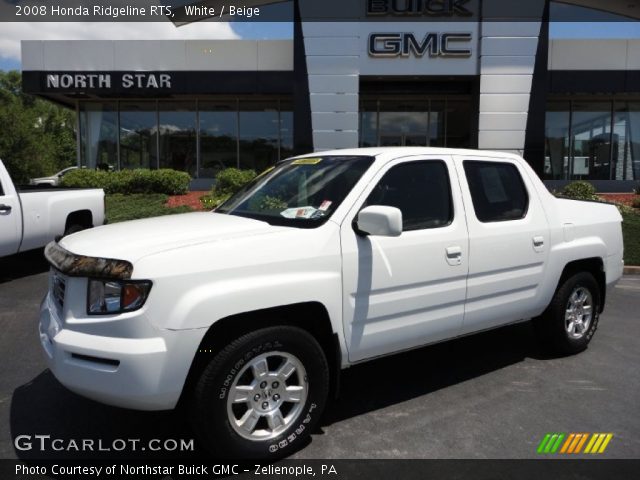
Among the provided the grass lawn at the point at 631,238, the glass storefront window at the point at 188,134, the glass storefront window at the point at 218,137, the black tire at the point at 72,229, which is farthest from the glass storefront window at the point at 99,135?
the grass lawn at the point at 631,238

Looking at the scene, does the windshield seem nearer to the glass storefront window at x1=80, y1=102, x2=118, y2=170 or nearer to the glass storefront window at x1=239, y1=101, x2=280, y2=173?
the glass storefront window at x1=239, y1=101, x2=280, y2=173

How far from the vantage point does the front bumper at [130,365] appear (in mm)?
2742

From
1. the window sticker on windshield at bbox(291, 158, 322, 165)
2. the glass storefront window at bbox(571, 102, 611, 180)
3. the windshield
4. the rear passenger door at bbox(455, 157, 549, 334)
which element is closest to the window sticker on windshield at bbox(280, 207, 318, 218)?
the windshield

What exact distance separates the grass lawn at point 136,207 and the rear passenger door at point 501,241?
10202mm

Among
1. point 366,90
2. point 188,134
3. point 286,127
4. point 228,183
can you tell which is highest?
point 366,90

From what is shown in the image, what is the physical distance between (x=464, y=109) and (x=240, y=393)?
66.4 ft

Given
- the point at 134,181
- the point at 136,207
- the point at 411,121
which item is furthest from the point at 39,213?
the point at 411,121

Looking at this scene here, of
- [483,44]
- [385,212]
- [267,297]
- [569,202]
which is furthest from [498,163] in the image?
[483,44]

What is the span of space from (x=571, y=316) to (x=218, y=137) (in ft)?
61.8

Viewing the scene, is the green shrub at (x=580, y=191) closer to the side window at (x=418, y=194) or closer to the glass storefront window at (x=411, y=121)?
the glass storefront window at (x=411, y=121)

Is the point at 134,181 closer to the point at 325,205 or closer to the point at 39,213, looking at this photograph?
the point at 39,213

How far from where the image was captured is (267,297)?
303cm

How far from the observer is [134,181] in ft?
55.9

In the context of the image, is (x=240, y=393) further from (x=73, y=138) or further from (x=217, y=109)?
(x=73, y=138)
